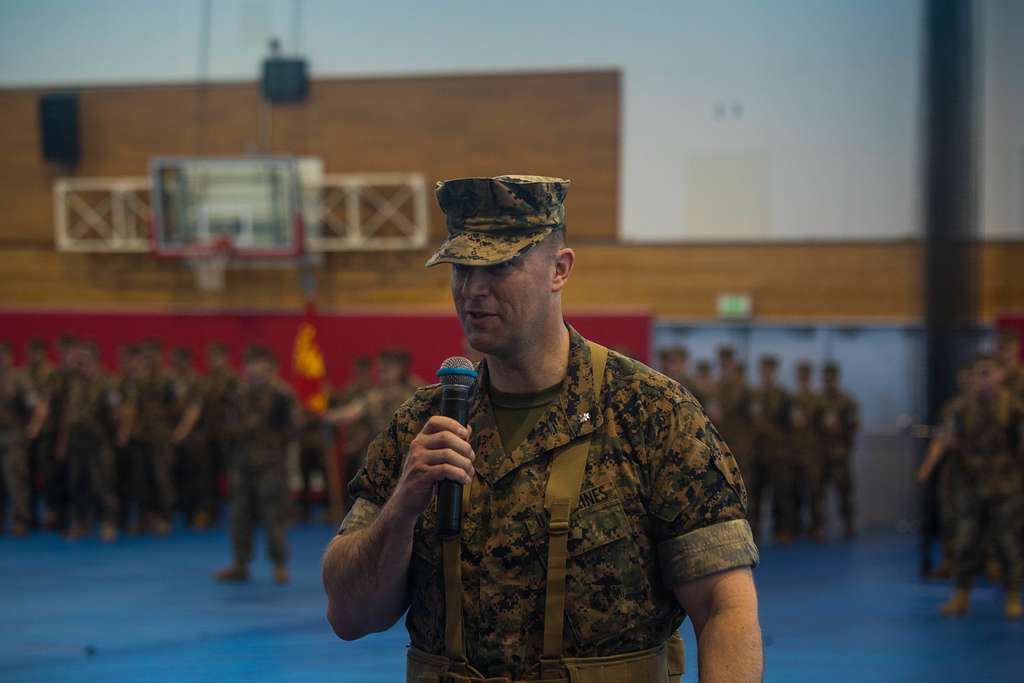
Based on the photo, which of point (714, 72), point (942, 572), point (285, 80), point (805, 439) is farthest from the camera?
point (285, 80)

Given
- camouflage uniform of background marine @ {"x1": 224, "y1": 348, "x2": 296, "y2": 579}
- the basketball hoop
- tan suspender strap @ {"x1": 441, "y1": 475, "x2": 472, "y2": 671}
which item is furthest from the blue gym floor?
the basketball hoop

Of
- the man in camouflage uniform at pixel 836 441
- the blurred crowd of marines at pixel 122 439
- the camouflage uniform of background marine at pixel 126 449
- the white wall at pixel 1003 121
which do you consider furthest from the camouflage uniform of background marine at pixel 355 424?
the white wall at pixel 1003 121

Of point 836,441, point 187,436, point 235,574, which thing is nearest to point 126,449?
point 187,436

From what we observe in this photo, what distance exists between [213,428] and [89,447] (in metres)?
1.74

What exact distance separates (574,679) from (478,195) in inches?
34.7

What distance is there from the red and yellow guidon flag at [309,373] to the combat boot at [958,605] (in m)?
8.31

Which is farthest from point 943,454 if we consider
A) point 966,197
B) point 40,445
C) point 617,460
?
point 40,445

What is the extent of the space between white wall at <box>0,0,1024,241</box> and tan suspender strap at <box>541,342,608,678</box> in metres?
13.8

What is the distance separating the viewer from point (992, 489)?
9258mm

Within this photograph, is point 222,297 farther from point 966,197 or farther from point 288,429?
point 966,197

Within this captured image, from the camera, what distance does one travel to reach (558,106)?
1678cm

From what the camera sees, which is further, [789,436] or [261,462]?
[789,436]

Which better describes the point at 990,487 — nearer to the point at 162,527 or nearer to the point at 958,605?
the point at 958,605

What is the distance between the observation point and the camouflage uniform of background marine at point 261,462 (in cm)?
1020
